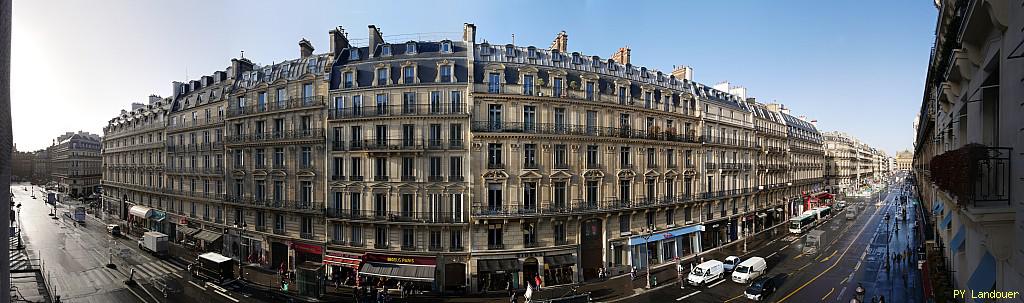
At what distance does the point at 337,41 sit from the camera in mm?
30531

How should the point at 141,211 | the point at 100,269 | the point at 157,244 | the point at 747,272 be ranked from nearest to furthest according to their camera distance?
the point at 747,272 → the point at 100,269 → the point at 157,244 → the point at 141,211

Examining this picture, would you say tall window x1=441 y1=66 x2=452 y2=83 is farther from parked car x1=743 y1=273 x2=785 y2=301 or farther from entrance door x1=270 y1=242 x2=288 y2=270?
parked car x1=743 y1=273 x2=785 y2=301

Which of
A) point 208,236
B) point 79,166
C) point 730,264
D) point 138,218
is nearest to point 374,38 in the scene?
point 208,236


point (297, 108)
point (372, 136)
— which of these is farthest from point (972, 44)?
point (297, 108)

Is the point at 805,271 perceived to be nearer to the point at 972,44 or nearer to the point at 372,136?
the point at 972,44

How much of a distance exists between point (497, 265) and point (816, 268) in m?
26.4

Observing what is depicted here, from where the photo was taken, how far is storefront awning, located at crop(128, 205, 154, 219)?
4794 cm

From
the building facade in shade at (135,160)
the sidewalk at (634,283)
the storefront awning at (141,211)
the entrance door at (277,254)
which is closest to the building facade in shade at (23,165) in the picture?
the building facade in shade at (135,160)

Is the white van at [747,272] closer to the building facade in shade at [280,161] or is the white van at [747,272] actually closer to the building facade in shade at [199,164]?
the building facade in shade at [280,161]

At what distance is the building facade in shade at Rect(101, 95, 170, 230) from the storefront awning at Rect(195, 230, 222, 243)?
13.8 m

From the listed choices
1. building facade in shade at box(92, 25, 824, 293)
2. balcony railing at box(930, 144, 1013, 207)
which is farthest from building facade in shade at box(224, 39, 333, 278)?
balcony railing at box(930, 144, 1013, 207)

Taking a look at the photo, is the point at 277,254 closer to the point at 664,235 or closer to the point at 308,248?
the point at 308,248

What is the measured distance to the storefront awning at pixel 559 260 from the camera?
89.4 ft

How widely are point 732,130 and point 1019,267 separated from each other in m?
39.8
